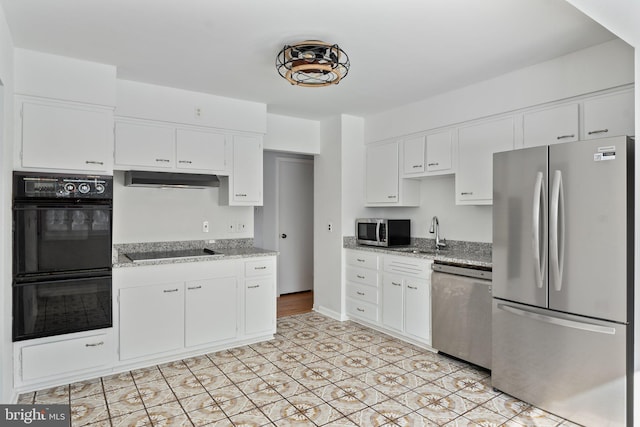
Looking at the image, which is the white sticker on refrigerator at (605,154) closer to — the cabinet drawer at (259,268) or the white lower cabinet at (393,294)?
the white lower cabinet at (393,294)

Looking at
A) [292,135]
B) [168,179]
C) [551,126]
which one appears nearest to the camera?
[551,126]

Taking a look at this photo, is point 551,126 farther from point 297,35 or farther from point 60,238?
point 60,238

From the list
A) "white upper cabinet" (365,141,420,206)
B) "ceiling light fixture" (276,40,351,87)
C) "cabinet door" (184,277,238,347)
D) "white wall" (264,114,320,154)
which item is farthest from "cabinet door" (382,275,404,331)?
"ceiling light fixture" (276,40,351,87)

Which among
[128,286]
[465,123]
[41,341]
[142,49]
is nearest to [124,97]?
[142,49]

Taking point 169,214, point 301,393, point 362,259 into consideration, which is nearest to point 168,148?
point 169,214

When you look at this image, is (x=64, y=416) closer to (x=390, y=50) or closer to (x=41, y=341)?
(x=41, y=341)

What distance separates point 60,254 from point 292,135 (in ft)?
9.09

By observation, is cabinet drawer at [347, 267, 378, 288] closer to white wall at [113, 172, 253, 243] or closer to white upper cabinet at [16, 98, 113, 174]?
white wall at [113, 172, 253, 243]

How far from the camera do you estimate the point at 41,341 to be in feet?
9.33

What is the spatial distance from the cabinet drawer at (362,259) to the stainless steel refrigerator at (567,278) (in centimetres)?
159

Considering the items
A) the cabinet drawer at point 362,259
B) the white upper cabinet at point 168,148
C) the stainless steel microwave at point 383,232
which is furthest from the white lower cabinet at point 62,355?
the stainless steel microwave at point 383,232

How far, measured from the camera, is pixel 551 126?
9.89 feet

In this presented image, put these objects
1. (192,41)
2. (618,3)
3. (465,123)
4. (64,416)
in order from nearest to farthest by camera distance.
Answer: (618,3) → (64,416) → (192,41) → (465,123)

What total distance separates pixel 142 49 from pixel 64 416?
2.44 meters
